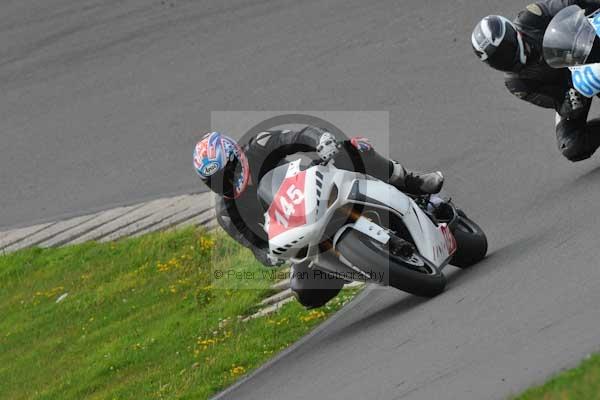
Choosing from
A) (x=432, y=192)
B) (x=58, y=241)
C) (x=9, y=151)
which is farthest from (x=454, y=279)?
(x=9, y=151)

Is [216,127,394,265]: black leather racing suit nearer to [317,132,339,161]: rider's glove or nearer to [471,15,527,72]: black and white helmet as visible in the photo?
[317,132,339,161]: rider's glove

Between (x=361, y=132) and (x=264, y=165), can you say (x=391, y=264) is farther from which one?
(x=361, y=132)

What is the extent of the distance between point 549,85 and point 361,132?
10.4 feet

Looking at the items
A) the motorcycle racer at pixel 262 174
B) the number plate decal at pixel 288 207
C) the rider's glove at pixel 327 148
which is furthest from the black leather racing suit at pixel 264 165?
the number plate decal at pixel 288 207

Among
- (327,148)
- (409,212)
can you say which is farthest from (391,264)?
(327,148)

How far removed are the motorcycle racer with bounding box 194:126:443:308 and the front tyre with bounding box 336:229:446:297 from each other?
0.70 meters

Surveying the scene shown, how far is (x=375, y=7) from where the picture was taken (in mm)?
14203

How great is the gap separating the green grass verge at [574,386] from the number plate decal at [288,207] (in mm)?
2712

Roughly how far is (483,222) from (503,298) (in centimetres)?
289

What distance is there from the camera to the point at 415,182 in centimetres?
839

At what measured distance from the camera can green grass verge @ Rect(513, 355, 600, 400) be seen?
477 cm

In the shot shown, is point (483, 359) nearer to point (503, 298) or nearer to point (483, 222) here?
point (503, 298)

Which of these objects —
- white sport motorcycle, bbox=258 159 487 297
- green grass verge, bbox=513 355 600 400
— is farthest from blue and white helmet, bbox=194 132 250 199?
green grass verge, bbox=513 355 600 400

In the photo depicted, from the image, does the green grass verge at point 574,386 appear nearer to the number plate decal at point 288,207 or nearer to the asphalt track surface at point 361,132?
the asphalt track surface at point 361,132
